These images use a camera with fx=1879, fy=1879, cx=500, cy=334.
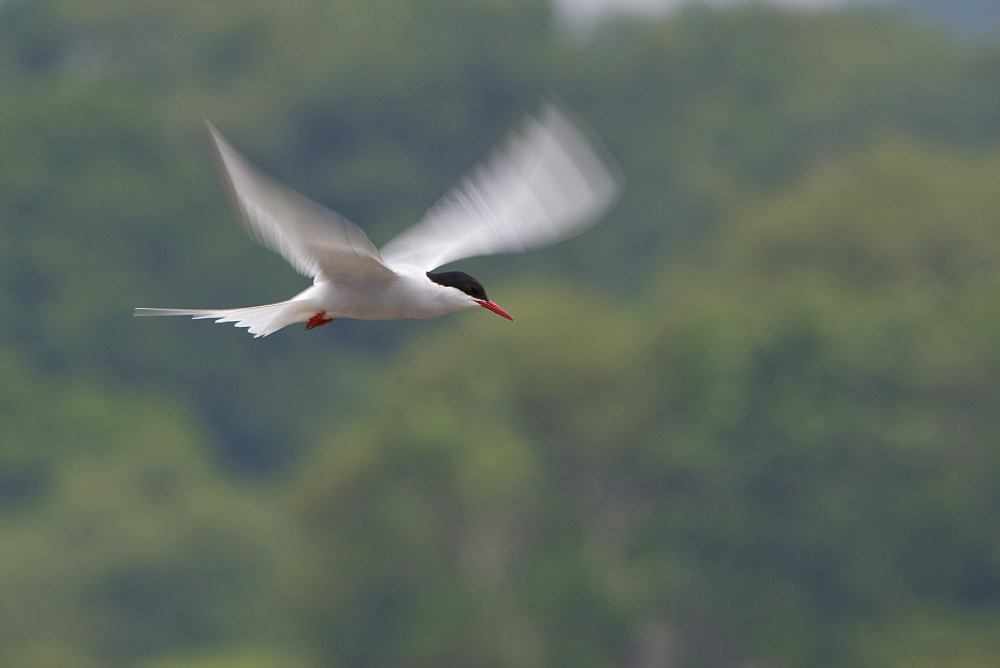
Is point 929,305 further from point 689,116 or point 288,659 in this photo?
point 689,116

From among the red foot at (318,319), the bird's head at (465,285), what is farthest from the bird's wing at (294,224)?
the bird's head at (465,285)

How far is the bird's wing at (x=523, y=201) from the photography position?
792 cm

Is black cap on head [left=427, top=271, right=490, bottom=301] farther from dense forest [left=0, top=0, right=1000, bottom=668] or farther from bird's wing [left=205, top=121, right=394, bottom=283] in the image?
dense forest [left=0, top=0, right=1000, bottom=668]

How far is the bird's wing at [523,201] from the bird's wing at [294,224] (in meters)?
0.99

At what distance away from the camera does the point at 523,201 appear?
26.7ft

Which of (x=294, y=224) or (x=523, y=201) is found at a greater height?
(x=523, y=201)

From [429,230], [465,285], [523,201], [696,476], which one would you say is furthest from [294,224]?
[696,476]

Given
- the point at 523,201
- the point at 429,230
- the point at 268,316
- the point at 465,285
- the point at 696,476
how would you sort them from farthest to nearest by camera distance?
the point at 696,476
the point at 429,230
the point at 523,201
the point at 465,285
the point at 268,316

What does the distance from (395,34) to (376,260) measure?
234ft

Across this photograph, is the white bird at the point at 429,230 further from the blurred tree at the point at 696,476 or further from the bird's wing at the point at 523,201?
the blurred tree at the point at 696,476

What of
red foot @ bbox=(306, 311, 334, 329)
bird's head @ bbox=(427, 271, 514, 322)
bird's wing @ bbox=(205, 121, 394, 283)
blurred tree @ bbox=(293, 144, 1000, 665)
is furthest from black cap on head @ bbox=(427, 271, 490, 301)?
blurred tree @ bbox=(293, 144, 1000, 665)

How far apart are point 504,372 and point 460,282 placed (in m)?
38.4

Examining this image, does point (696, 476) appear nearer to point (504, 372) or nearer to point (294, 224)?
point (504, 372)

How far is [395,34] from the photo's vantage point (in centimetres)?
7694
